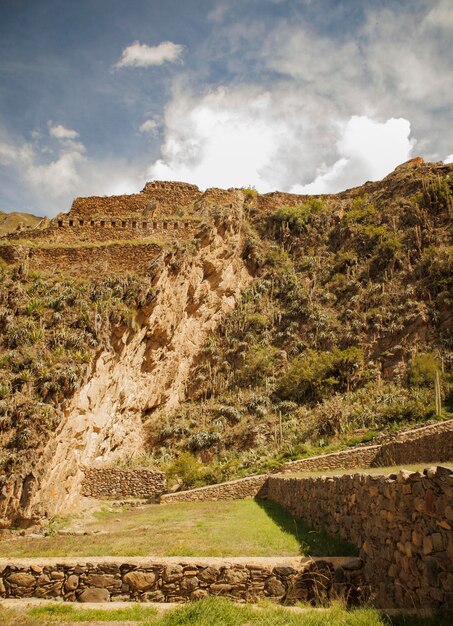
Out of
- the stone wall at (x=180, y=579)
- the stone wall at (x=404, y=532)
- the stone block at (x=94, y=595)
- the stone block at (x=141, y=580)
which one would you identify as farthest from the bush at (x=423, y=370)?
the stone block at (x=94, y=595)

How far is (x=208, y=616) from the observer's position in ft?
17.2

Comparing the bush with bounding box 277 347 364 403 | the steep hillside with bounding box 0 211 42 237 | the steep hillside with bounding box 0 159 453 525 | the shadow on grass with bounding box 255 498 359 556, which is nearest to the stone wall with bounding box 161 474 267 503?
the steep hillside with bounding box 0 159 453 525

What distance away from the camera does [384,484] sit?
6.25 metres

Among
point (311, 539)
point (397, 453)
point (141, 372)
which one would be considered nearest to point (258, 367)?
point (141, 372)

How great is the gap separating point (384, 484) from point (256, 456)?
16798 mm

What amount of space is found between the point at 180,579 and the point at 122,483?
16.1 m

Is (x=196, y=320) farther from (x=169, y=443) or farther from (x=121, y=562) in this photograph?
(x=121, y=562)

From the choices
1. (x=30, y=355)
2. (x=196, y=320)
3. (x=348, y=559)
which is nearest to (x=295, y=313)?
(x=196, y=320)

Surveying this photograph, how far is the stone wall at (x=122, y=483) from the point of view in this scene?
20.9 meters

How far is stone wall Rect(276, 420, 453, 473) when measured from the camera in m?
13.4

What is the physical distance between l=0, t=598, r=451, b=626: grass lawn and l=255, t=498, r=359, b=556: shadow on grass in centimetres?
211

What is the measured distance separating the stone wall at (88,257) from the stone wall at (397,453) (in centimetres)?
1418

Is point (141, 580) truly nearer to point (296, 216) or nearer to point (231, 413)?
point (231, 413)

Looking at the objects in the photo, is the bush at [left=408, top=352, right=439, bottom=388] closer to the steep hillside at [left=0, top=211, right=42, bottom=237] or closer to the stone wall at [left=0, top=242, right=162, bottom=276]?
the stone wall at [left=0, top=242, right=162, bottom=276]
